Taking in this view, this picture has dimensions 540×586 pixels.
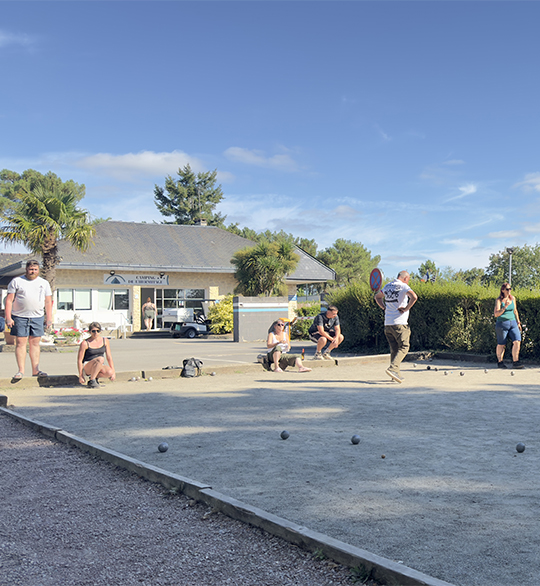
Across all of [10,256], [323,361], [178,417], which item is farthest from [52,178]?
[178,417]

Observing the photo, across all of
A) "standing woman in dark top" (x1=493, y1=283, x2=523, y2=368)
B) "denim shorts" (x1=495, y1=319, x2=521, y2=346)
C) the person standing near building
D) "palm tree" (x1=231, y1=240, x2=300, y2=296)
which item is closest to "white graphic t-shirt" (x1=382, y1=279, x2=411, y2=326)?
"standing woman in dark top" (x1=493, y1=283, x2=523, y2=368)

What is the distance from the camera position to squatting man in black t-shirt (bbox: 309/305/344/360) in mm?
13703

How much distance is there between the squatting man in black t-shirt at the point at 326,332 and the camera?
13703 millimetres

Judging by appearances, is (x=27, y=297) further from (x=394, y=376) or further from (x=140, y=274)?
(x=140, y=274)

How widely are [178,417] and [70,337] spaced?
53.9ft

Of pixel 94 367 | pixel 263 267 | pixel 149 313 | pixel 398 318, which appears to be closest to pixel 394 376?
pixel 398 318

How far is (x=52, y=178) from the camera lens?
210ft

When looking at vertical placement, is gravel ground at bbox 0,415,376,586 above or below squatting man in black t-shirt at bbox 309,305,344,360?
below

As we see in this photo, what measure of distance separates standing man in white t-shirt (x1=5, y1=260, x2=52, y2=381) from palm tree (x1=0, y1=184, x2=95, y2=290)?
38.0 feet

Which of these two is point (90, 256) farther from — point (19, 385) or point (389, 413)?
point (389, 413)

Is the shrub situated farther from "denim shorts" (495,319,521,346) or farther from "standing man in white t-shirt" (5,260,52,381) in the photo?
"standing man in white t-shirt" (5,260,52,381)

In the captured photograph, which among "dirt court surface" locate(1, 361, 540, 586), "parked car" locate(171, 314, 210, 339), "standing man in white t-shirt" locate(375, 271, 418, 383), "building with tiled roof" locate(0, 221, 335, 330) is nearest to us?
"dirt court surface" locate(1, 361, 540, 586)

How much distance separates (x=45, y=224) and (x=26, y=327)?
1207 cm

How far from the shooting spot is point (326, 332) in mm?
14156
